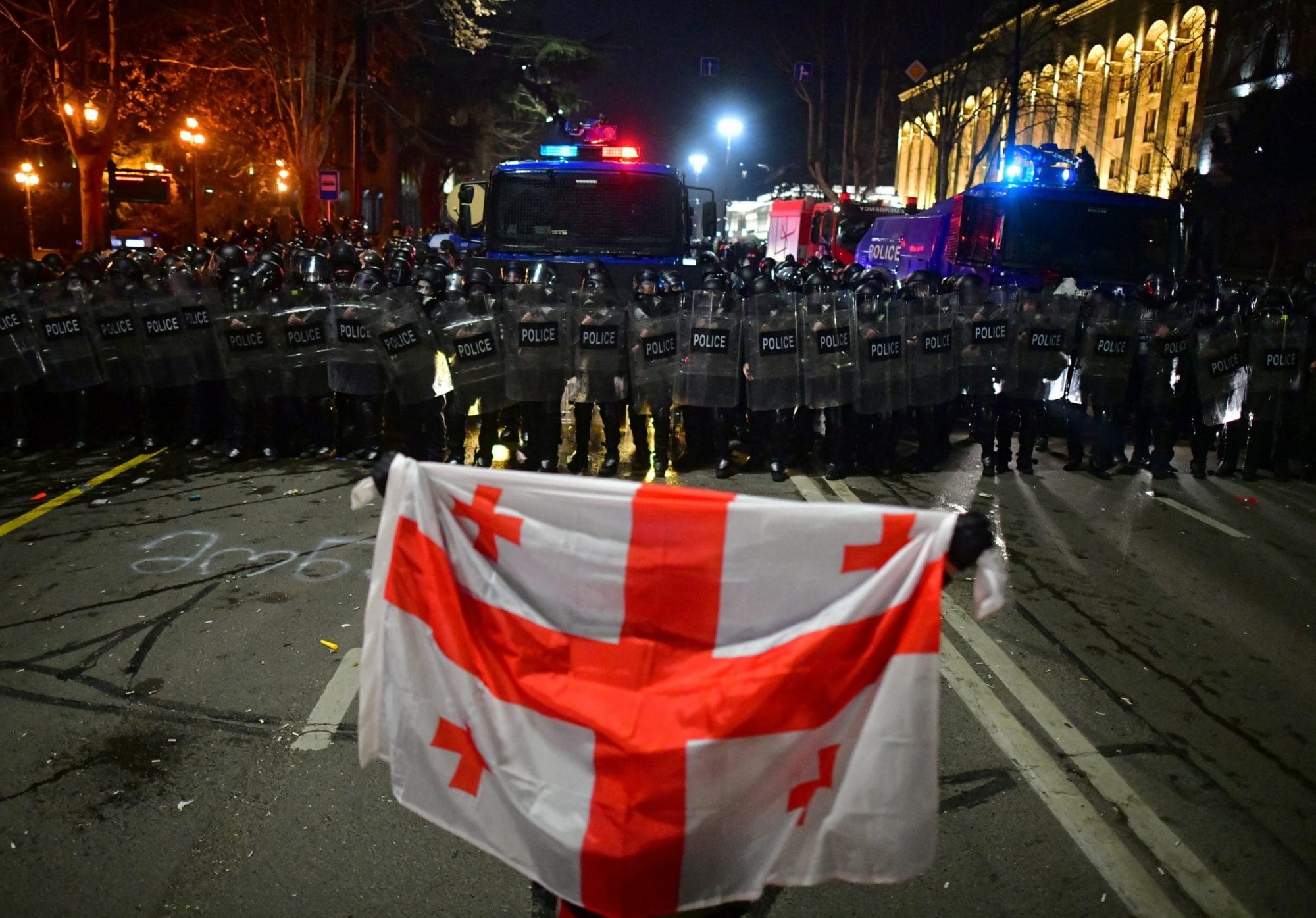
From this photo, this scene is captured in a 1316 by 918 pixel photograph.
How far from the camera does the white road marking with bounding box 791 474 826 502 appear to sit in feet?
27.4

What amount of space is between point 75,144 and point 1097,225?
21.6 m

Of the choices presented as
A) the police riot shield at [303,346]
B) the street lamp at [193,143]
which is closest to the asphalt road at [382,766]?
the police riot shield at [303,346]

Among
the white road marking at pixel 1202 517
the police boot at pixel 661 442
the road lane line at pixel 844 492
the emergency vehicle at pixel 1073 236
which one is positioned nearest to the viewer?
the white road marking at pixel 1202 517

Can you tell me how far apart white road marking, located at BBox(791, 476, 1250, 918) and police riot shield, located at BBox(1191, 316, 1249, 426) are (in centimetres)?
522

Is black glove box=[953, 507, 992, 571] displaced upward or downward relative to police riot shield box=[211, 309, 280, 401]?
upward

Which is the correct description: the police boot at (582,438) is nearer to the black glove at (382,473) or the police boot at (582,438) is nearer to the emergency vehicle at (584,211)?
the emergency vehicle at (584,211)

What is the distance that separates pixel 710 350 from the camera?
8.84 m

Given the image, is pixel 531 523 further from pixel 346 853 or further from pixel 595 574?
pixel 346 853

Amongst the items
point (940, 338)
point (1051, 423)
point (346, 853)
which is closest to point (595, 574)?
point (346, 853)

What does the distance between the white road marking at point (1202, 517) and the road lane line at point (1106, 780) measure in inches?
135

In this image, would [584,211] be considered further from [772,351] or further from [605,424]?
[772,351]

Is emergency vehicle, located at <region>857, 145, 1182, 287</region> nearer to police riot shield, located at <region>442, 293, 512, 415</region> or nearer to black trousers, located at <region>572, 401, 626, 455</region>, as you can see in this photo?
black trousers, located at <region>572, 401, 626, 455</region>

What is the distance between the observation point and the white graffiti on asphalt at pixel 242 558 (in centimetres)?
620

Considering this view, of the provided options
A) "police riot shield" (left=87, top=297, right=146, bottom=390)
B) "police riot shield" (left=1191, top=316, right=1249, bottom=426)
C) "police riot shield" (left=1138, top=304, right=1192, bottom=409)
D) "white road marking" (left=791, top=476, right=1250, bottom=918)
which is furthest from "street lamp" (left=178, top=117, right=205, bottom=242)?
"white road marking" (left=791, top=476, right=1250, bottom=918)
